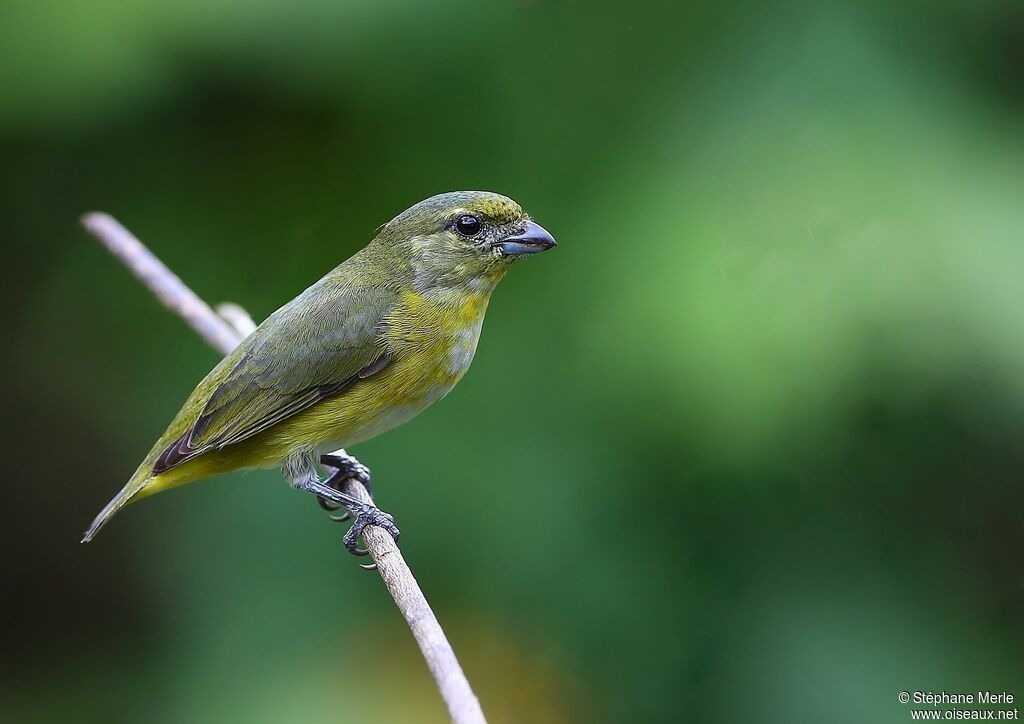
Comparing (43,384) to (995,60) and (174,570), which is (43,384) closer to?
(174,570)

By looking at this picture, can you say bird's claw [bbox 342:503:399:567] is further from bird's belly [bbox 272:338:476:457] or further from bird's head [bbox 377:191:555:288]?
bird's head [bbox 377:191:555:288]

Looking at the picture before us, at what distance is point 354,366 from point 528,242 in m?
0.68

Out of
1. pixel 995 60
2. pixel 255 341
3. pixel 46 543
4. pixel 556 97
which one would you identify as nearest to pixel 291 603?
pixel 255 341

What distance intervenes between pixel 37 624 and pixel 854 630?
11.3 ft

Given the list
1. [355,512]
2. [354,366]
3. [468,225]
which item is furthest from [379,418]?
[468,225]

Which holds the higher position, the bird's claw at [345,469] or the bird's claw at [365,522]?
the bird's claw at [345,469]

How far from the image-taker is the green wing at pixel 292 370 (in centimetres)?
362

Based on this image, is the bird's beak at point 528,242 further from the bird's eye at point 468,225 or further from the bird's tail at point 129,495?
the bird's tail at point 129,495

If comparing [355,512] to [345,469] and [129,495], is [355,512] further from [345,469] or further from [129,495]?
[129,495]

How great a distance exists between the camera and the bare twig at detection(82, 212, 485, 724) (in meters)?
2.03

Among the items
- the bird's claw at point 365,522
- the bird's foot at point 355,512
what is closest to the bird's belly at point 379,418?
the bird's foot at point 355,512

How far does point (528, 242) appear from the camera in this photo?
3621mm

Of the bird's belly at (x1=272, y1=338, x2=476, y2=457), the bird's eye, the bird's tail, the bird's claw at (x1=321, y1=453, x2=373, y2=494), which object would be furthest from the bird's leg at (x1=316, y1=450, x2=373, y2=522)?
the bird's eye

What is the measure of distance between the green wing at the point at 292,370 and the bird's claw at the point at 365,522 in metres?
0.38
